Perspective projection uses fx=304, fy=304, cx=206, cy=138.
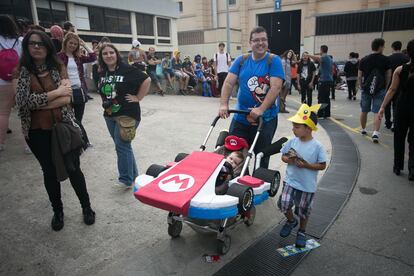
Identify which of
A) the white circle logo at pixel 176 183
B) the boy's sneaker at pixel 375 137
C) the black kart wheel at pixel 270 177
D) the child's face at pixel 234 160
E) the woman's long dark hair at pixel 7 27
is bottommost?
the boy's sneaker at pixel 375 137

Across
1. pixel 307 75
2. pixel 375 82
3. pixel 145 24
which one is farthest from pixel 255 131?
pixel 145 24

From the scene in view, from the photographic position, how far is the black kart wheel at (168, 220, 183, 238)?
10.0 feet

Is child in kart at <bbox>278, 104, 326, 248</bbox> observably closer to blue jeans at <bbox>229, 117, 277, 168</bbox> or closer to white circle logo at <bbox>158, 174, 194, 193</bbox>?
blue jeans at <bbox>229, 117, 277, 168</bbox>

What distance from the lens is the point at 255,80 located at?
355 cm

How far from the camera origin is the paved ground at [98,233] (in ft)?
8.91

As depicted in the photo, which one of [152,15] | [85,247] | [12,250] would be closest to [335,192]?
[85,247]

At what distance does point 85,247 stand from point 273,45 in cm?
3713

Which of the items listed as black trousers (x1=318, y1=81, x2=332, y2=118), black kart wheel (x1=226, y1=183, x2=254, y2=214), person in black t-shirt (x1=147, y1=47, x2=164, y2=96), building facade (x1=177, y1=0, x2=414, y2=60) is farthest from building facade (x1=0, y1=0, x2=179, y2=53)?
black kart wheel (x1=226, y1=183, x2=254, y2=214)

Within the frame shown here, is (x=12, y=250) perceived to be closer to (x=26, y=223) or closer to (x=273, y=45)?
(x=26, y=223)

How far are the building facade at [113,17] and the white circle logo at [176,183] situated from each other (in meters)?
18.1

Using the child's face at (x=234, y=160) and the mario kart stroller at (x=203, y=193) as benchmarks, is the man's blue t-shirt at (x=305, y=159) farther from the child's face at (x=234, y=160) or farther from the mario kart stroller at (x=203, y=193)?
the child's face at (x=234, y=160)

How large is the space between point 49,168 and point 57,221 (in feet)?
1.93

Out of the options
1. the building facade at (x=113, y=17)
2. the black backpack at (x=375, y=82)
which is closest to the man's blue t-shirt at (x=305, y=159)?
the black backpack at (x=375, y=82)

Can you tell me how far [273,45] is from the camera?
1448 inches
